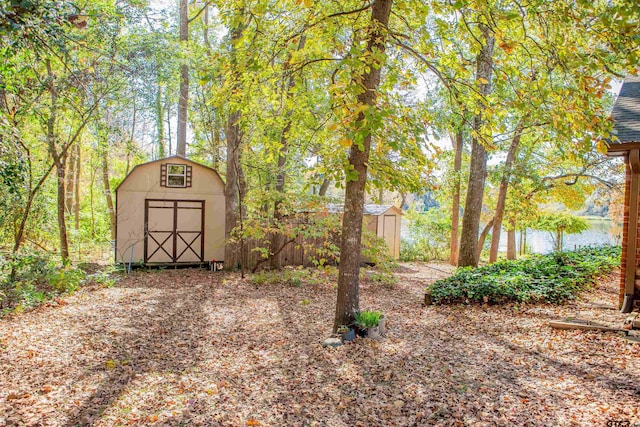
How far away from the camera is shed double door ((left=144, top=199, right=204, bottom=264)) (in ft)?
39.3

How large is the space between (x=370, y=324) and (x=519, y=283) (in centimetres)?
338

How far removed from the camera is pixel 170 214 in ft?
39.9

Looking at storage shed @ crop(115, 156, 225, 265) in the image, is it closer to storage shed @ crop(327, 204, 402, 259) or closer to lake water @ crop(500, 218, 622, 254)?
storage shed @ crop(327, 204, 402, 259)

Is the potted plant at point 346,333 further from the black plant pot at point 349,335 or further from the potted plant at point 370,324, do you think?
the potted plant at point 370,324

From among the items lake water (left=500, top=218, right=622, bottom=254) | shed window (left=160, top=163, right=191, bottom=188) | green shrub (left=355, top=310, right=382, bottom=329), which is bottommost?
lake water (left=500, top=218, right=622, bottom=254)

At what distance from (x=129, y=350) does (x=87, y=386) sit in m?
1.10

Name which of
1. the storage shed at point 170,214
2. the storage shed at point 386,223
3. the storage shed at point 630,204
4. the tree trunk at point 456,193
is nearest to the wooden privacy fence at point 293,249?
the storage shed at point 170,214

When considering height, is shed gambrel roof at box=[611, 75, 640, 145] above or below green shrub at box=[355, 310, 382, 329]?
above

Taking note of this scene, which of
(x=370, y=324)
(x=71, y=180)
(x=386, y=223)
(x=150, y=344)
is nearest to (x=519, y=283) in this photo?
(x=370, y=324)

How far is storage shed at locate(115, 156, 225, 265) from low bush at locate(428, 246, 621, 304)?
704cm

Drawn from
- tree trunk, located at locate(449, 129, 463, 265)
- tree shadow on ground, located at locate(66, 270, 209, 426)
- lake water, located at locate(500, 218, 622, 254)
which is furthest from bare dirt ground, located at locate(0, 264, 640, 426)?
lake water, located at locate(500, 218, 622, 254)

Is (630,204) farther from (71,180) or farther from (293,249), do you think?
(71,180)

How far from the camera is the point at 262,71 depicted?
5.25m

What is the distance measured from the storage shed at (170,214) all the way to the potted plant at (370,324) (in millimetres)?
7519
